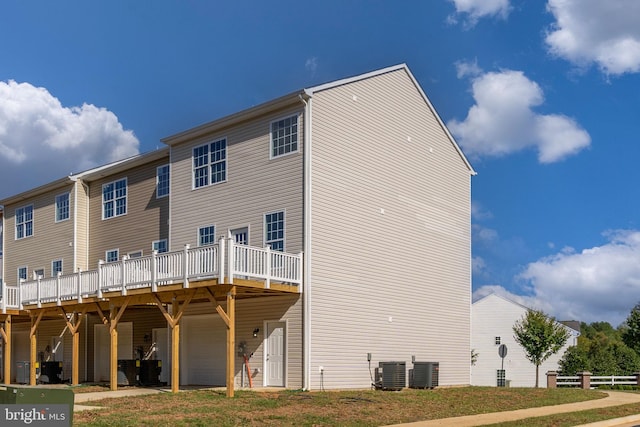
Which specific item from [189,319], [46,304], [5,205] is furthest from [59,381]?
[5,205]

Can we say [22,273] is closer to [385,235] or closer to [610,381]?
[385,235]

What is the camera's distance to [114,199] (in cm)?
3341

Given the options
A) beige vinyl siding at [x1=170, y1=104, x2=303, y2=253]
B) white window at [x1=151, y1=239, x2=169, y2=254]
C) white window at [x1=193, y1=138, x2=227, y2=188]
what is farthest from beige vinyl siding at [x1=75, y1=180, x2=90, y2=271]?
white window at [x1=193, y1=138, x2=227, y2=188]

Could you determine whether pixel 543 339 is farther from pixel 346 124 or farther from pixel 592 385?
pixel 346 124

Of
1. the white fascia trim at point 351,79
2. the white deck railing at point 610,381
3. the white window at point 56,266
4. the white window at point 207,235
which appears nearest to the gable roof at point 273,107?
the white fascia trim at point 351,79

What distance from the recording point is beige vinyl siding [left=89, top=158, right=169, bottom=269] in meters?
31.0

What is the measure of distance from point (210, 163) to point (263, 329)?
6.43 m

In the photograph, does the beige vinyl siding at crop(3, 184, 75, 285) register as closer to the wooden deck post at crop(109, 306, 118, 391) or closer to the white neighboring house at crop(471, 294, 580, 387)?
the wooden deck post at crop(109, 306, 118, 391)

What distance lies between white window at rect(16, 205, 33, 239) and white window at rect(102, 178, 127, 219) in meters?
6.25

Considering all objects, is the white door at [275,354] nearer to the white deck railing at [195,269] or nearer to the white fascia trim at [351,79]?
the white deck railing at [195,269]

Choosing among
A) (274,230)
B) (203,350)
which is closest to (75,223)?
(203,350)

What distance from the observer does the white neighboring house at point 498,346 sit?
53.9 meters

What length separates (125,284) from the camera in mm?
25422

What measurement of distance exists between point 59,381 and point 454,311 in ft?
55.3
